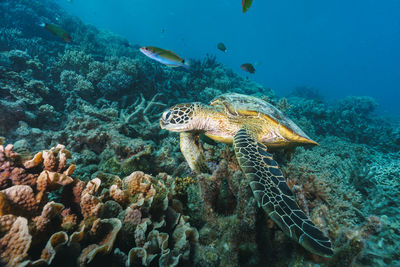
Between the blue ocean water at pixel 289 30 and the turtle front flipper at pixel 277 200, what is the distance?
90.2 m

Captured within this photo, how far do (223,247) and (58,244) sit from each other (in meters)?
1.08

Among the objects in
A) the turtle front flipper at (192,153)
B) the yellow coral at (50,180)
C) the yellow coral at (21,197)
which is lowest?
the yellow coral at (21,197)

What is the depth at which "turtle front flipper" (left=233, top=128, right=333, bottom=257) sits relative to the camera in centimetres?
121

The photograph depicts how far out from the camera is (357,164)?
13.2 ft

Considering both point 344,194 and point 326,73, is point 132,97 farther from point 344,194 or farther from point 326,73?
point 326,73

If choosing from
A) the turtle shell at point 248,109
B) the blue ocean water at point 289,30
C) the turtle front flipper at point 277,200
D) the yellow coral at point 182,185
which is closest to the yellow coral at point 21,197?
the yellow coral at point 182,185

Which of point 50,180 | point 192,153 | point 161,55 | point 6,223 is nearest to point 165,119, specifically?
point 192,153

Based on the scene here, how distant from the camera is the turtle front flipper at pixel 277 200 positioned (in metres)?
1.21

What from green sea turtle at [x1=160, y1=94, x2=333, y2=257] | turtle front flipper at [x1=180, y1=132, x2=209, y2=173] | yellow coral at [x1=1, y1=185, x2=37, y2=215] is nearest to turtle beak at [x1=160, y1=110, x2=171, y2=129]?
green sea turtle at [x1=160, y1=94, x2=333, y2=257]

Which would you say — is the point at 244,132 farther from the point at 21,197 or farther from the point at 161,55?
the point at 21,197

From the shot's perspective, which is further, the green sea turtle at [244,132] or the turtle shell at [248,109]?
the turtle shell at [248,109]

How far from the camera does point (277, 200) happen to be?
5.10 ft

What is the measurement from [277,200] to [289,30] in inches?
4996

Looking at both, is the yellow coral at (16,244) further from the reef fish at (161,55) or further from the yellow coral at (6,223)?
the reef fish at (161,55)
